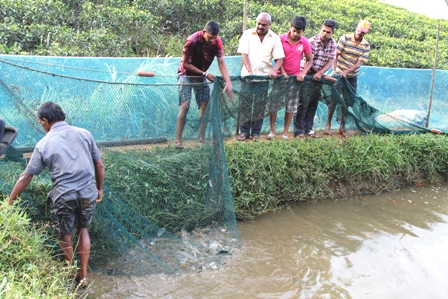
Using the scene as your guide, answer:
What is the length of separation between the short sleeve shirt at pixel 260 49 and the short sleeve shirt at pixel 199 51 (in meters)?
0.93

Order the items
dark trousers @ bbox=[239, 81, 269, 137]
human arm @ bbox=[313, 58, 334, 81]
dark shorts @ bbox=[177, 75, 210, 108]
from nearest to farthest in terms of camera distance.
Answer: dark shorts @ bbox=[177, 75, 210, 108] < dark trousers @ bbox=[239, 81, 269, 137] < human arm @ bbox=[313, 58, 334, 81]

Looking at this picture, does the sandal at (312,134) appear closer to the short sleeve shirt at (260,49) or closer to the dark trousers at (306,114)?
the dark trousers at (306,114)

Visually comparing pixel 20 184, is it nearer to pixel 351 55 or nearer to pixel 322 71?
pixel 322 71

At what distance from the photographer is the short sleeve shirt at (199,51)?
5109mm

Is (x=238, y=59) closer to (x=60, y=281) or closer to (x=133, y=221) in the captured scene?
(x=133, y=221)

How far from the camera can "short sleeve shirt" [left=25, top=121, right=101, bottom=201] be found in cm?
336

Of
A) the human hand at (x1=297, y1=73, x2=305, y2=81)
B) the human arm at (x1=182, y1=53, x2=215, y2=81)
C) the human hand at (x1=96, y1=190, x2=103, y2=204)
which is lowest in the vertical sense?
the human hand at (x1=96, y1=190, x2=103, y2=204)

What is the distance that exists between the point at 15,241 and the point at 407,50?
10378 mm

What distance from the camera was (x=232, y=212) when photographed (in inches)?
189

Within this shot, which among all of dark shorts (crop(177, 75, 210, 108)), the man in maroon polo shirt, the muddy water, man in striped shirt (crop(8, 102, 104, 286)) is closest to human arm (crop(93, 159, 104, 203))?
man in striped shirt (crop(8, 102, 104, 286))

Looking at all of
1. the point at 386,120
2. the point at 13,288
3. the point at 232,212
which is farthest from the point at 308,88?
the point at 13,288

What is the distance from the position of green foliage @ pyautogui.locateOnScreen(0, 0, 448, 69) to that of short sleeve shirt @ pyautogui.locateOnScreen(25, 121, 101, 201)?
12.3ft

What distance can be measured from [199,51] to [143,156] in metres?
1.53

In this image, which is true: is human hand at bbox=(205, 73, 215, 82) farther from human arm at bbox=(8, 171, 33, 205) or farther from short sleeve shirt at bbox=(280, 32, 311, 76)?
human arm at bbox=(8, 171, 33, 205)
